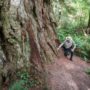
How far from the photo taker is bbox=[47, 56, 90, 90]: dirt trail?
4.77 metres

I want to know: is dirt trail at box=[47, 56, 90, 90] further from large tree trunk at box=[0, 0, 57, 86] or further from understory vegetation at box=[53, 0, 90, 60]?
understory vegetation at box=[53, 0, 90, 60]

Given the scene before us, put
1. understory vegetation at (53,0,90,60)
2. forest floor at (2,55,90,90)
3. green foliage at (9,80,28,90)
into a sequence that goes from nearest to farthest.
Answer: green foliage at (9,80,28,90) < forest floor at (2,55,90,90) < understory vegetation at (53,0,90,60)

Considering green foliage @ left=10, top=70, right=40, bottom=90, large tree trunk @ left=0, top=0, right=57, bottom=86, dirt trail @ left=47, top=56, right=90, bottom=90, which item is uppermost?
large tree trunk @ left=0, top=0, right=57, bottom=86

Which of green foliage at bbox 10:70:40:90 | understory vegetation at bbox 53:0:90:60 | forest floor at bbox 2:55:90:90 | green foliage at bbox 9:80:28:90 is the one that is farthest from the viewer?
understory vegetation at bbox 53:0:90:60

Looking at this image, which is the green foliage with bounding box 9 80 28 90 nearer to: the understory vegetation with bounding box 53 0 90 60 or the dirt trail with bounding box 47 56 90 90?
the dirt trail with bounding box 47 56 90 90

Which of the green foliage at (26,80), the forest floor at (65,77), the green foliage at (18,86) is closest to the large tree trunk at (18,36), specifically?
the green foliage at (26,80)

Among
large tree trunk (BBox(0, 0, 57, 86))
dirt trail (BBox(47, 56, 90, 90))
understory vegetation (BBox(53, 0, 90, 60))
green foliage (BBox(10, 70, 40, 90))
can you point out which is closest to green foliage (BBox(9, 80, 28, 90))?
green foliage (BBox(10, 70, 40, 90))

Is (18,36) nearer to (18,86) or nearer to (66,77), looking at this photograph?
(18,86)

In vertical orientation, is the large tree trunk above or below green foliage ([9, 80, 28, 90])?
above

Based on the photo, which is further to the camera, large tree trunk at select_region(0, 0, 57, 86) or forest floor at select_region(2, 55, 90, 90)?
forest floor at select_region(2, 55, 90, 90)

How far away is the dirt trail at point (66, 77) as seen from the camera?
4773mm

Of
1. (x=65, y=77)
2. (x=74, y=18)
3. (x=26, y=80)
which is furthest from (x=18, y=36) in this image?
(x=74, y=18)

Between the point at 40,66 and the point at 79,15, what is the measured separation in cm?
1338

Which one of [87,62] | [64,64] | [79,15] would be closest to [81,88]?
[64,64]
